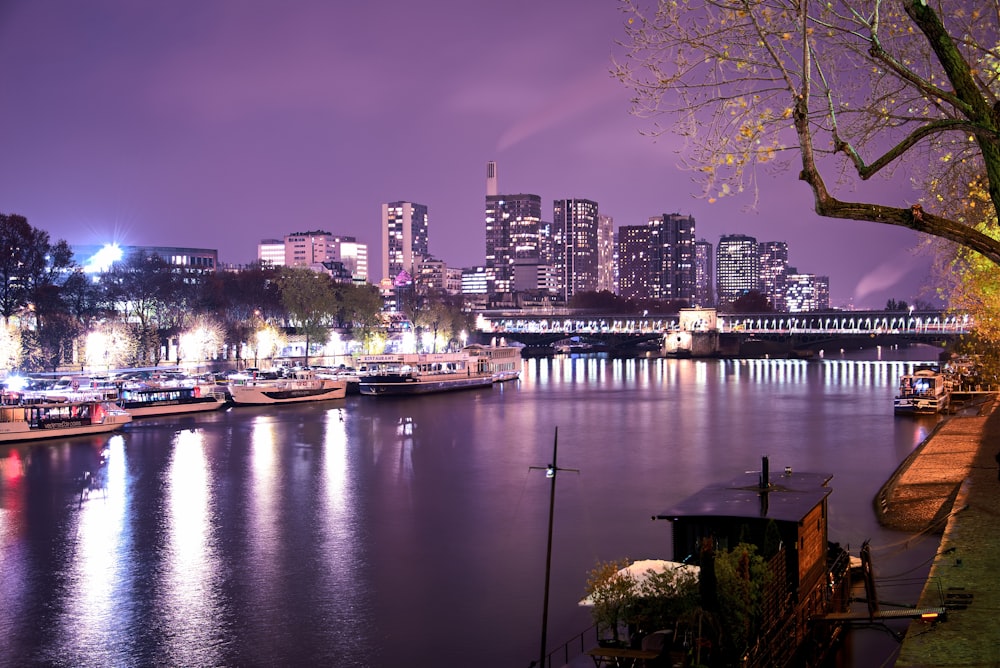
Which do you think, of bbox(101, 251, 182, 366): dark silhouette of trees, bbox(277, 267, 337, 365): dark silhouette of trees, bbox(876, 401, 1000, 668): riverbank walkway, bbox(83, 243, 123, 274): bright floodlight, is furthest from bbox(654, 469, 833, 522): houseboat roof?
bbox(83, 243, 123, 274): bright floodlight

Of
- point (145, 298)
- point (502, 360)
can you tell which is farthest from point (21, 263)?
point (502, 360)

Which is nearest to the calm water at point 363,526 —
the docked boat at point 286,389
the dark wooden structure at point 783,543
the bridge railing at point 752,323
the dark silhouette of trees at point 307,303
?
the dark wooden structure at point 783,543

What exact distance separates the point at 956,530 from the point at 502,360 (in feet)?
220

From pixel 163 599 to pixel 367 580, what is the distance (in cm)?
375

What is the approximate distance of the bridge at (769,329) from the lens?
98.6 metres

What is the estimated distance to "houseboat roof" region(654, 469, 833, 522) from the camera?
508 inches

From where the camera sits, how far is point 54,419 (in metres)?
39.8

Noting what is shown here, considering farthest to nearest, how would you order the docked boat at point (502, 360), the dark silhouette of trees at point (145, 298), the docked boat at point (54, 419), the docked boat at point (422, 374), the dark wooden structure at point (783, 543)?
the docked boat at point (502, 360)
the dark silhouette of trees at point (145, 298)
the docked boat at point (422, 374)
the docked boat at point (54, 419)
the dark wooden structure at point (783, 543)

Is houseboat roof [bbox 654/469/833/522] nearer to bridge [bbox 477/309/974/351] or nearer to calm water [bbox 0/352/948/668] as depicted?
calm water [bbox 0/352/948/668]

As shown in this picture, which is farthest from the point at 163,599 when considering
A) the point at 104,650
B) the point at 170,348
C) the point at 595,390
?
the point at 170,348

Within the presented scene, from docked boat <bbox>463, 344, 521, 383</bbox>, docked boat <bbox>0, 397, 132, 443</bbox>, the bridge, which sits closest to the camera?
docked boat <bbox>0, 397, 132, 443</bbox>

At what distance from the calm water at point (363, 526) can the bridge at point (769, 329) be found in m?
53.1

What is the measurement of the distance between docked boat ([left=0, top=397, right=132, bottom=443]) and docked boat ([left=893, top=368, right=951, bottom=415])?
1457 inches

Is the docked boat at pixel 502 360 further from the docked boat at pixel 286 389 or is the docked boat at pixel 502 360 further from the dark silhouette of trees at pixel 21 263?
the dark silhouette of trees at pixel 21 263
